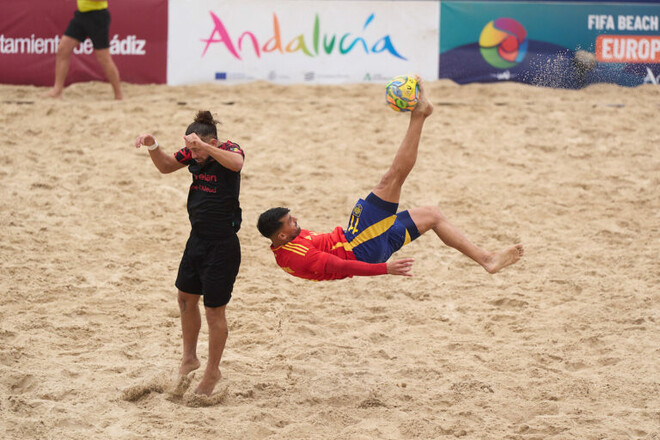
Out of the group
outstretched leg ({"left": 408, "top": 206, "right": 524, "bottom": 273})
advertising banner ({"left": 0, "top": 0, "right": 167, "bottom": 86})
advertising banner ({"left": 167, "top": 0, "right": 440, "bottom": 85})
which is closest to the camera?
outstretched leg ({"left": 408, "top": 206, "right": 524, "bottom": 273})

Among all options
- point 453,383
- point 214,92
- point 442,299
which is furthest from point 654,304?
point 214,92

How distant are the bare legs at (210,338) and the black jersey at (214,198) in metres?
0.51

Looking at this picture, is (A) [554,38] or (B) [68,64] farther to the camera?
(A) [554,38]

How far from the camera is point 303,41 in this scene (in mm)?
11922

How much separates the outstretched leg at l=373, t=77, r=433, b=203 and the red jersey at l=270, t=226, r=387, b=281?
439 millimetres

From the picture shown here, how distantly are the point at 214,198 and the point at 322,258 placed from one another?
80 cm

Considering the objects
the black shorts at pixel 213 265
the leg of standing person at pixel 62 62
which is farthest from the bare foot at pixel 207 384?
the leg of standing person at pixel 62 62

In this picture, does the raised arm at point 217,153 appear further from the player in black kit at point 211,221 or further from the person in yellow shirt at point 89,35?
the person in yellow shirt at point 89,35

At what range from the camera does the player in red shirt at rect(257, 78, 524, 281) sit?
5541mm

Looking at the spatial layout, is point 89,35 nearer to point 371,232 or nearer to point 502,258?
point 371,232

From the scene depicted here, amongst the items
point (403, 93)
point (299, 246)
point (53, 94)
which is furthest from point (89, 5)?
point (299, 246)

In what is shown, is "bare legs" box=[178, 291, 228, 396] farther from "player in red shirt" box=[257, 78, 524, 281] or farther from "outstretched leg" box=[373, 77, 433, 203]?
"outstretched leg" box=[373, 77, 433, 203]

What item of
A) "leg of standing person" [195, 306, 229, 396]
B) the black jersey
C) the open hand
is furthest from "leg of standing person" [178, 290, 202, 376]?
the open hand

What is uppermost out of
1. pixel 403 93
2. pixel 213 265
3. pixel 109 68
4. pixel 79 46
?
pixel 79 46
